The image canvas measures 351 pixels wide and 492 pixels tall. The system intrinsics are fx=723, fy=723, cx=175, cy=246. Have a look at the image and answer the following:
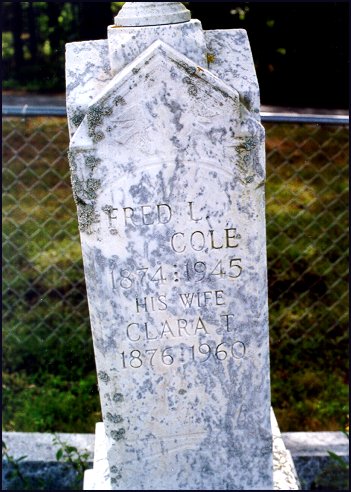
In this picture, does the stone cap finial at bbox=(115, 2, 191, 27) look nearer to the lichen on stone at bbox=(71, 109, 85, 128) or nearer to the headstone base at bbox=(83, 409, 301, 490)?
the lichen on stone at bbox=(71, 109, 85, 128)

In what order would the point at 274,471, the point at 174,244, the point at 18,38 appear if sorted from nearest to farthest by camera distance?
the point at 174,244 < the point at 274,471 < the point at 18,38

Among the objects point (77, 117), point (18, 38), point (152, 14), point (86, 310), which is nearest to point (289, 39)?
point (86, 310)

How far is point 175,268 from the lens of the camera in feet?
6.57

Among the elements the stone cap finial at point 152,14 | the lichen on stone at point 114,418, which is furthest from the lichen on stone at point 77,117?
the lichen on stone at point 114,418

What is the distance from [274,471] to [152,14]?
143cm

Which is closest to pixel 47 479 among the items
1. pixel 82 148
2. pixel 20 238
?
pixel 82 148

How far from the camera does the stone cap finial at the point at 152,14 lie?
6.14ft

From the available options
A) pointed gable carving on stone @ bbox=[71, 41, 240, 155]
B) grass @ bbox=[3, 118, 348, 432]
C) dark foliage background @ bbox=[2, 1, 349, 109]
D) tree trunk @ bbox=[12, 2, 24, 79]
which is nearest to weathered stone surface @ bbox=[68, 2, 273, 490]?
pointed gable carving on stone @ bbox=[71, 41, 240, 155]

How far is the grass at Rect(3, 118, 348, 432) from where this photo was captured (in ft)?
10.8

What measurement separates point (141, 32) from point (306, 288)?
8.17 feet

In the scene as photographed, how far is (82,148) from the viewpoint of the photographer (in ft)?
6.14

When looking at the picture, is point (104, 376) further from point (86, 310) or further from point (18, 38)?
point (18, 38)

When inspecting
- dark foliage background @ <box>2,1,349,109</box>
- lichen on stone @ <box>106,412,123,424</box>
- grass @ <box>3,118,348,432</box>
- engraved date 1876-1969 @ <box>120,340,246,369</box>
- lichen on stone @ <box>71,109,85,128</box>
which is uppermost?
lichen on stone @ <box>71,109,85,128</box>

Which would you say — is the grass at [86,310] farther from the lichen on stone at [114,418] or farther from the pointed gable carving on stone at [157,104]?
the pointed gable carving on stone at [157,104]
